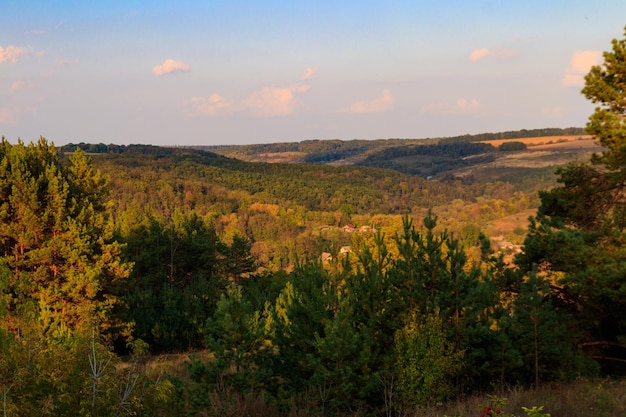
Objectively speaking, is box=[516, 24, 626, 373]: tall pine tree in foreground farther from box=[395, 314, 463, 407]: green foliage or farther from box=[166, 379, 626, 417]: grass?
box=[395, 314, 463, 407]: green foliage

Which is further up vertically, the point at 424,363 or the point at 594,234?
the point at 594,234

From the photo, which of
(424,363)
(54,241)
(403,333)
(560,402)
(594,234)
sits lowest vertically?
(560,402)

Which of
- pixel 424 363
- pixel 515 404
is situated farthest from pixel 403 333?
pixel 515 404

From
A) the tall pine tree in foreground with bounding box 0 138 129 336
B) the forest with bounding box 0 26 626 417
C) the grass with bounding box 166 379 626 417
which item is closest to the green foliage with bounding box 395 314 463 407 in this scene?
the forest with bounding box 0 26 626 417

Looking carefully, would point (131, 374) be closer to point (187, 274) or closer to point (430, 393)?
point (430, 393)

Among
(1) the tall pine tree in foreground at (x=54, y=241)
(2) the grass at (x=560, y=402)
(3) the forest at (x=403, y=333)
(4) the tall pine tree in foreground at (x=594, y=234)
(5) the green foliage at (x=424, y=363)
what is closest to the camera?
(3) the forest at (x=403, y=333)

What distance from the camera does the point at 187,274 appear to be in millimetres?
40438

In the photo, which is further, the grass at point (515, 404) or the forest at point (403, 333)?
the grass at point (515, 404)

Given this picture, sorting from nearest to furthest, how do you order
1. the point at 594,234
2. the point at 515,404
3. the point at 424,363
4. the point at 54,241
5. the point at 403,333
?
the point at 515,404 → the point at 424,363 → the point at 403,333 → the point at 594,234 → the point at 54,241

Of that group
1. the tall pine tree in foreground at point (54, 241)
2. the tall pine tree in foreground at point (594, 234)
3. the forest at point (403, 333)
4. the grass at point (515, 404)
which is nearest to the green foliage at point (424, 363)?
the forest at point (403, 333)

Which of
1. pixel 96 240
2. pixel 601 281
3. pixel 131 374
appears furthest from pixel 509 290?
pixel 96 240

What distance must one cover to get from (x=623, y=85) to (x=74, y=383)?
1505 cm

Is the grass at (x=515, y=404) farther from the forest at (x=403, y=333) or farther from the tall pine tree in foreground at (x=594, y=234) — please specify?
the tall pine tree in foreground at (x=594, y=234)

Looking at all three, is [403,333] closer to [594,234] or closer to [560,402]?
[560,402]
